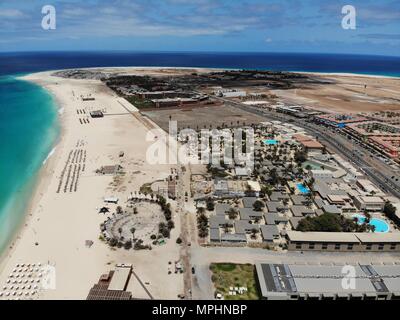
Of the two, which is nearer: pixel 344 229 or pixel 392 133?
pixel 344 229

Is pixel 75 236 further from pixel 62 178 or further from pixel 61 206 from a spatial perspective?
pixel 62 178

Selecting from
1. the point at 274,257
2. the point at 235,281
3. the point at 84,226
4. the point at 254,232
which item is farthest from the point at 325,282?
the point at 84,226

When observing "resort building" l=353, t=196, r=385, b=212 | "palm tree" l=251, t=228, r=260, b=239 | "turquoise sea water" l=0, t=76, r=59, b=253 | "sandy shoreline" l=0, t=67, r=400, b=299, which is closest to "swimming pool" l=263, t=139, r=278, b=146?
"sandy shoreline" l=0, t=67, r=400, b=299

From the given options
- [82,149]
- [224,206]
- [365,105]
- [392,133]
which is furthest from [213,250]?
[365,105]

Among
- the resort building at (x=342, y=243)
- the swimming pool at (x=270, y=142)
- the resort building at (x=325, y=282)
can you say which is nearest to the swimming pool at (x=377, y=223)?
the resort building at (x=342, y=243)

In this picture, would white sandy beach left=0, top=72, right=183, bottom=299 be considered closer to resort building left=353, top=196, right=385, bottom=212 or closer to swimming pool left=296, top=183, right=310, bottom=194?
swimming pool left=296, top=183, right=310, bottom=194

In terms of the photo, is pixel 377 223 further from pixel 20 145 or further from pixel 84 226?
pixel 20 145
